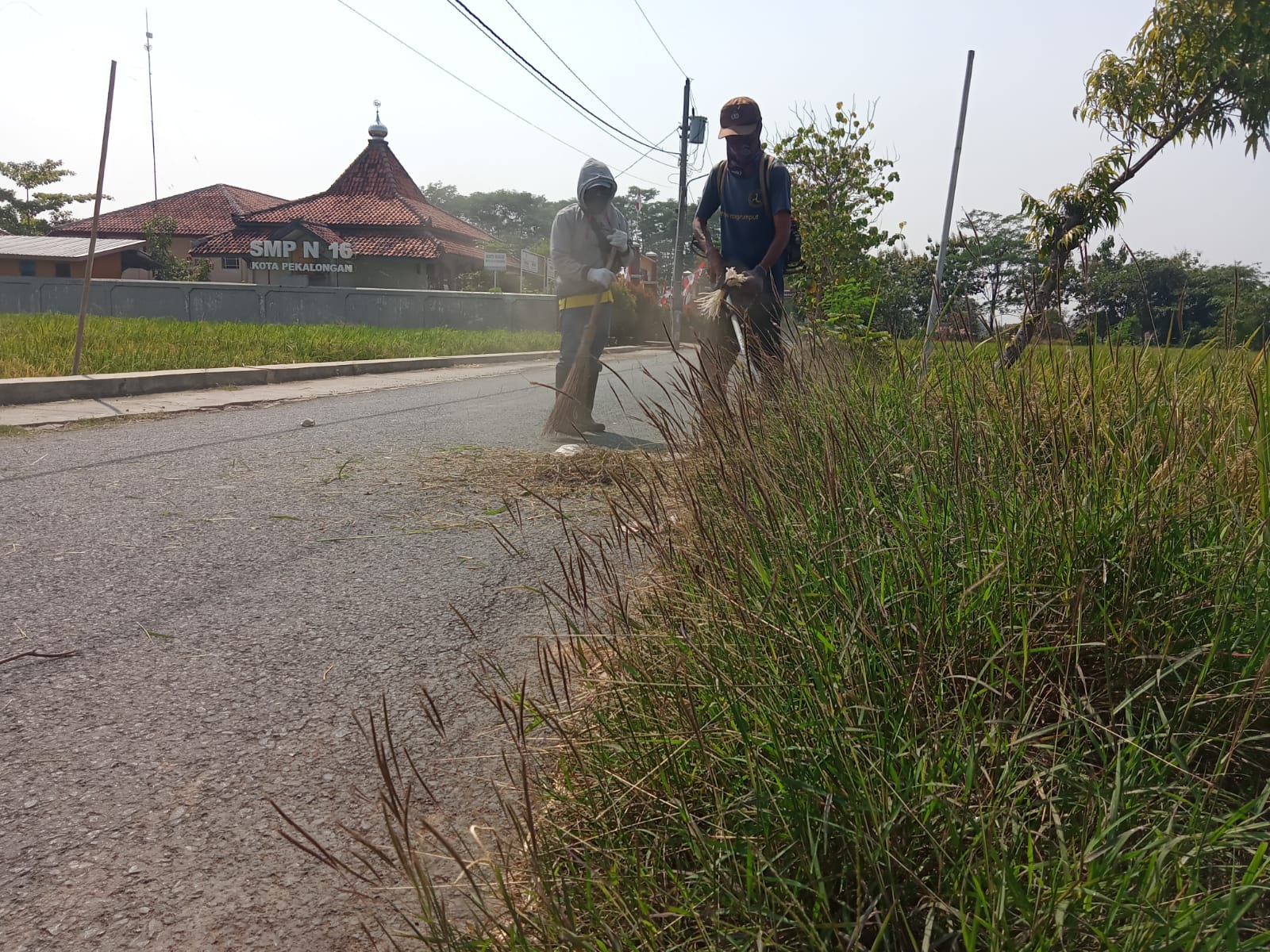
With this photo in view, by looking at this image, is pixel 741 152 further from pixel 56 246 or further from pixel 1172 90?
pixel 56 246

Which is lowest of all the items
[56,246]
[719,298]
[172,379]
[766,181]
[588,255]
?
[172,379]

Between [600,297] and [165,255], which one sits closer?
[600,297]

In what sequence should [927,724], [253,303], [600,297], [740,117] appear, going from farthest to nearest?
[253,303] → [600,297] → [740,117] → [927,724]

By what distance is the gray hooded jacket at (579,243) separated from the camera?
23.5 ft

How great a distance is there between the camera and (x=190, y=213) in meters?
53.2

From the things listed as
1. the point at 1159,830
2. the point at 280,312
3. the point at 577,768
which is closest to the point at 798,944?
the point at 1159,830

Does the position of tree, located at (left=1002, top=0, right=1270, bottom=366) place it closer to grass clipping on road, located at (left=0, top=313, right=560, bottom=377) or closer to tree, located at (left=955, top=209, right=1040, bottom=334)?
tree, located at (left=955, top=209, right=1040, bottom=334)

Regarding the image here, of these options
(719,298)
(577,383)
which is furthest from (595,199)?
(719,298)

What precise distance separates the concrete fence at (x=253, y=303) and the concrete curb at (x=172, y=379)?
11.4 m

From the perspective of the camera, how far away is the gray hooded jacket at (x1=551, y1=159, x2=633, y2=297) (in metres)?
7.17

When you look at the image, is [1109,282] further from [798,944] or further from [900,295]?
[798,944]

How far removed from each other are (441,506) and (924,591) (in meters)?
3.25

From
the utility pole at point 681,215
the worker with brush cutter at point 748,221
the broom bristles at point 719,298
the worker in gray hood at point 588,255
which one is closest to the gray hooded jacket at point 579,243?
the worker in gray hood at point 588,255

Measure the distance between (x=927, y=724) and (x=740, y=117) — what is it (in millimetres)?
4692
